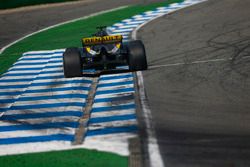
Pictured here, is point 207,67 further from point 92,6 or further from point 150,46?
point 92,6

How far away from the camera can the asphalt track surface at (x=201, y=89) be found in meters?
9.25

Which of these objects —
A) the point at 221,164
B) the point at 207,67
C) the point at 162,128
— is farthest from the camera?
the point at 207,67

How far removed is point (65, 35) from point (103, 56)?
28.5ft

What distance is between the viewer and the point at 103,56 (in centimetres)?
1456

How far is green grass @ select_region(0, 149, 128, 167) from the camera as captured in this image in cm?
902

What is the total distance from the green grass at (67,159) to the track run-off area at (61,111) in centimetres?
25

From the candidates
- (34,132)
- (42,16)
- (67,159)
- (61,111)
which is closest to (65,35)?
(42,16)

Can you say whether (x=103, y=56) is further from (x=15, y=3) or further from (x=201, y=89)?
(x=15, y=3)

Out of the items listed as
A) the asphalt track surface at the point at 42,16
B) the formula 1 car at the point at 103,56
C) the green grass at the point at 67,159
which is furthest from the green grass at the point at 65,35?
the green grass at the point at 67,159

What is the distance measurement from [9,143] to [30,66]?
7.54m

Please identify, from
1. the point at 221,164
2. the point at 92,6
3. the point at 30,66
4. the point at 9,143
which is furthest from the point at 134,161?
the point at 92,6

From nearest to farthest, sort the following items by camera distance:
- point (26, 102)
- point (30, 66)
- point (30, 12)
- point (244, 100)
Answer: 1. point (244, 100)
2. point (26, 102)
3. point (30, 66)
4. point (30, 12)

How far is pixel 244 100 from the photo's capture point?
11672 millimetres

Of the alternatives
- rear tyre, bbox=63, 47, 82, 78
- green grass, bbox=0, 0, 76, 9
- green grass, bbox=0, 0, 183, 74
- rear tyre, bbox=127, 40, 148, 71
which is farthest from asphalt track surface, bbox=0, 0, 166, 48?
rear tyre, bbox=127, 40, 148, 71
